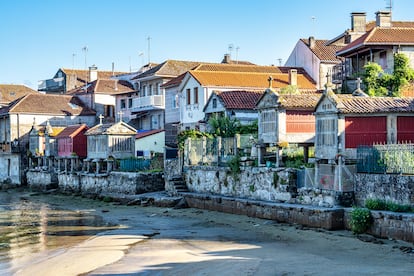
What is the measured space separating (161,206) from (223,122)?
651 centimetres

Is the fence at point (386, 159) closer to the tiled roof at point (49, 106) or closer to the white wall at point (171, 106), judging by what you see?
the white wall at point (171, 106)

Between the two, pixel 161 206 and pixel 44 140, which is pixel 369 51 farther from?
pixel 44 140

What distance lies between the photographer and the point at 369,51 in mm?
41000

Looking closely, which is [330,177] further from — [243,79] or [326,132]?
[243,79]

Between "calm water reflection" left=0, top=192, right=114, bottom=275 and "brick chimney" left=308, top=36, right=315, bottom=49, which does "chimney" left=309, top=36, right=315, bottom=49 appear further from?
"calm water reflection" left=0, top=192, right=114, bottom=275

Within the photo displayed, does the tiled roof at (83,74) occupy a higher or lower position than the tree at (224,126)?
higher

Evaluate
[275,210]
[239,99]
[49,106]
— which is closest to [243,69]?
[239,99]

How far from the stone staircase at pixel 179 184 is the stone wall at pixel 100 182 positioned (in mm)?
3266

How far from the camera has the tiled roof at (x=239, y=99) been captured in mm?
43750

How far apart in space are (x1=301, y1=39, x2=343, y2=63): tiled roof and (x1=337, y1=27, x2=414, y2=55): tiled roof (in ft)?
29.7

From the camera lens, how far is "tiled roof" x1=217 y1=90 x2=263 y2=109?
43.8 metres

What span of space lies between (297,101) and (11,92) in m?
55.8

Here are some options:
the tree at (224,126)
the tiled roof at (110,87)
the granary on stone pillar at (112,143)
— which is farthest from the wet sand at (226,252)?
the tiled roof at (110,87)

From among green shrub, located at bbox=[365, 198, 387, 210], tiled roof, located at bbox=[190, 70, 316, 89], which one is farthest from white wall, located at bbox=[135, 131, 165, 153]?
green shrub, located at bbox=[365, 198, 387, 210]
